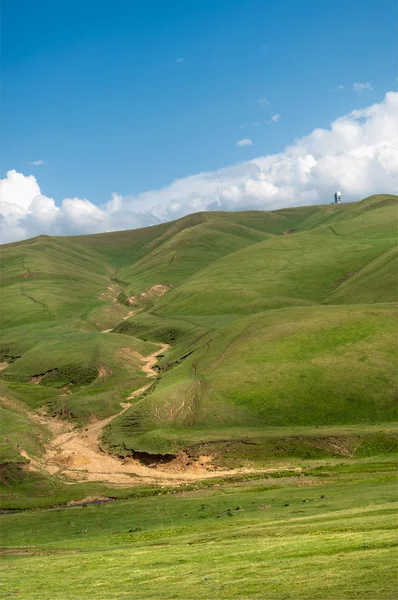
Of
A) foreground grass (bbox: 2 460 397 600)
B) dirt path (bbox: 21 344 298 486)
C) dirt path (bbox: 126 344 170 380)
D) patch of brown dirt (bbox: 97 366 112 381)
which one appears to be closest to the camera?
foreground grass (bbox: 2 460 397 600)

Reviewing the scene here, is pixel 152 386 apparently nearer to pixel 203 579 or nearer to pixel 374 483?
pixel 374 483

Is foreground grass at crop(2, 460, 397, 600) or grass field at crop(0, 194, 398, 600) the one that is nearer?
foreground grass at crop(2, 460, 397, 600)

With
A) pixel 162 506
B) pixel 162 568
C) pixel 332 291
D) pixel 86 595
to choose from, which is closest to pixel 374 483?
pixel 162 506

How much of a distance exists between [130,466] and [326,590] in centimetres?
6057

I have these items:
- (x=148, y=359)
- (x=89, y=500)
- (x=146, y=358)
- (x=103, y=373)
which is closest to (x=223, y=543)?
(x=89, y=500)

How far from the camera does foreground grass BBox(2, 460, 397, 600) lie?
985 inches

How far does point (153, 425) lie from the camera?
294ft

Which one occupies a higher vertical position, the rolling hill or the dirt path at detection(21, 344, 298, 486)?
the rolling hill

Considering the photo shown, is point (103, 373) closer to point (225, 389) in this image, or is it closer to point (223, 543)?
point (225, 389)

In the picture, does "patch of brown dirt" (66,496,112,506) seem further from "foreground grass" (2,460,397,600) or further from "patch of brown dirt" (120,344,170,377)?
"patch of brown dirt" (120,344,170,377)

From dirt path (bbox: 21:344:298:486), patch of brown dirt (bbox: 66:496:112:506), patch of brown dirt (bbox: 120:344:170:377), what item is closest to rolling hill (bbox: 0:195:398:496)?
patch of brown dirt (bbox: 120:344:170:377)

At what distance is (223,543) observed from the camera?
3747 cm

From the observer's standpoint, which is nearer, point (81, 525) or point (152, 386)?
point (81, 525)

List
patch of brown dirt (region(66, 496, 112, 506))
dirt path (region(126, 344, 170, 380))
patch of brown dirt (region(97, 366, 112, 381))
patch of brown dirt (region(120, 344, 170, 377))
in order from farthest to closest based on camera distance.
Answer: patch of brown dirt (region(120, 344, 170, 377)), dirt path (region(126, 344, 170, 380)), patch of brown dirt (region(97, 366, 112, 381)), patch of brown dirt (region(66, 496, 112, 506))
